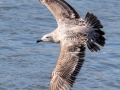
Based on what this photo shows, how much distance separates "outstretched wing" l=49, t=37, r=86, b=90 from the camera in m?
7.52

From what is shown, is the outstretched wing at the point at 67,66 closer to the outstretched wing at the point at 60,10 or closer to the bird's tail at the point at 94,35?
the bird's tail at the point at 94,35

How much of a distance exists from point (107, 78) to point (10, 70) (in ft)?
5.67

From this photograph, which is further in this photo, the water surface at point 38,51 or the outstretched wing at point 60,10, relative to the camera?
the water surface at point 38,51

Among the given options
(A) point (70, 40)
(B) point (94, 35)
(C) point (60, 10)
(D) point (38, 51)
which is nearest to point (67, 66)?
(A) point (70, 40)

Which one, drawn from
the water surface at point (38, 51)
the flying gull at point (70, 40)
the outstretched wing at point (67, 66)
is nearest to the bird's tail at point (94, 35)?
the flying gull at point (70, 40)

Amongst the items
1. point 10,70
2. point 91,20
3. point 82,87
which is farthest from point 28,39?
point 91,20

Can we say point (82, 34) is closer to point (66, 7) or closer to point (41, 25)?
point (66, 7)

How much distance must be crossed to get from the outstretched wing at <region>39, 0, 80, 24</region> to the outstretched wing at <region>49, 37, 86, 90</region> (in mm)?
786

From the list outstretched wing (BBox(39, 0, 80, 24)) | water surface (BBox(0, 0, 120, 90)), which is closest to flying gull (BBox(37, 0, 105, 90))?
outstretched wing (BBox(39, 0, 80, 24))

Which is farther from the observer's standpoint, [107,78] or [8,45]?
[8,45]

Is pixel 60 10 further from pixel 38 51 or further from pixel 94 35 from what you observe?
pixel 38 51

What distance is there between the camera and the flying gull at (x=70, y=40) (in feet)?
24.8

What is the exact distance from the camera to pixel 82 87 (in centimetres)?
925

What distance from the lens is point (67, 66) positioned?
7.62m
